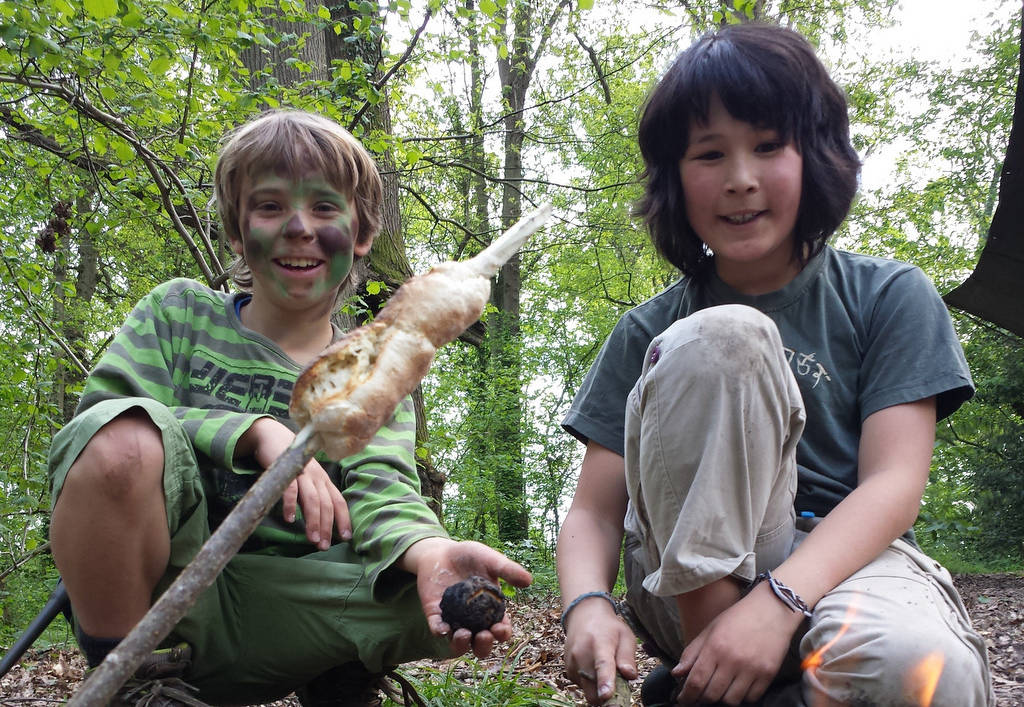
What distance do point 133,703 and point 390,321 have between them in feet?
3.53

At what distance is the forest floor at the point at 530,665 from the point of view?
2822mm

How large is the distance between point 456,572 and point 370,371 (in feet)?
2.16

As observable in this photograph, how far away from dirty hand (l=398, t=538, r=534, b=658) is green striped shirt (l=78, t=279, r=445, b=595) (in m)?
0.07

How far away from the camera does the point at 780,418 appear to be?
140cm

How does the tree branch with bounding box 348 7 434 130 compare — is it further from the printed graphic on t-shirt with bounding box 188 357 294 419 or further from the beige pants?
the beige pants

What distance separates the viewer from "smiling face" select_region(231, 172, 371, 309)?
1966 millimetres

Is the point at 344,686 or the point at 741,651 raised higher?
the point at 741,651

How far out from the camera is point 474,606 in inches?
49.8

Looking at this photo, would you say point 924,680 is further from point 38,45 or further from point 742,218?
point 38,45

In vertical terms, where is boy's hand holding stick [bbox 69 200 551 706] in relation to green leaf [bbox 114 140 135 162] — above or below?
below

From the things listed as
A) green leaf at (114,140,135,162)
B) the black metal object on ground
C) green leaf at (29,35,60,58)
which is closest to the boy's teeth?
the black metal object on ground

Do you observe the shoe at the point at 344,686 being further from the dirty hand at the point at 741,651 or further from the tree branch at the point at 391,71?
the tree branch at the point at 391,71

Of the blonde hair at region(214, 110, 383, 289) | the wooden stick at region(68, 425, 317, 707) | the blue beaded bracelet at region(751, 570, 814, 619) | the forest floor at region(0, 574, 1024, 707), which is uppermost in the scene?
the blonde hair at region(214, 110, 383, 289)

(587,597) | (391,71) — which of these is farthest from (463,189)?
(587,597)
